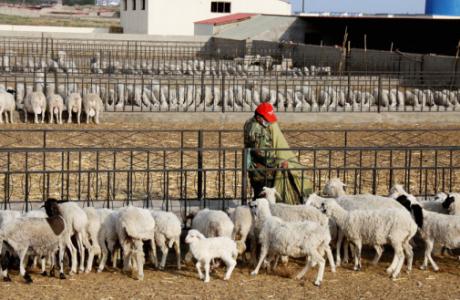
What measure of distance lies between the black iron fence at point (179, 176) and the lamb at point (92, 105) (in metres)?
4.03

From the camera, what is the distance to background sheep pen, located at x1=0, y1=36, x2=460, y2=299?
29.3 ft

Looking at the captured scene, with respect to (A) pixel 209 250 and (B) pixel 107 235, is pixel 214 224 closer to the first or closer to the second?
(A) pixel 209 250

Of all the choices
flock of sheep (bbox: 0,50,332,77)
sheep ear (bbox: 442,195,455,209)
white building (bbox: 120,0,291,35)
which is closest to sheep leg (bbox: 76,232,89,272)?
sheep ear (bbox: 442,195,455,209)

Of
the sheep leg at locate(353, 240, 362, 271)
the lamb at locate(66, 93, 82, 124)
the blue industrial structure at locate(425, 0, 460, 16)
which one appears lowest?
the sheep leg at locate(353, 240, 362, 271)

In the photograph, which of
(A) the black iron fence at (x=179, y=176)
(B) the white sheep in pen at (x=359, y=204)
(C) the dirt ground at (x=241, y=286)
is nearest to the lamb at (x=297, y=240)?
(C) the dirt ground at (x=241, y=286)

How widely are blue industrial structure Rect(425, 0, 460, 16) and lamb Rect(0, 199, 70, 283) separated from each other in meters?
39.3

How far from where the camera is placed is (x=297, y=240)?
881 centimetres

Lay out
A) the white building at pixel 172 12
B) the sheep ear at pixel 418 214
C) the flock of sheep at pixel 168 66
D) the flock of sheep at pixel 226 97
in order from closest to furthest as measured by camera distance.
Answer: the sheep ear at pixel 418 214 < the flock of sheep at pixel 226 97 < the flock of sheep at pixel 168 66 < the white building at pixel 172 12

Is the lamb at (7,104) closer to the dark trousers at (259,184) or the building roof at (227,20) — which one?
the dark trousers at (259,184)

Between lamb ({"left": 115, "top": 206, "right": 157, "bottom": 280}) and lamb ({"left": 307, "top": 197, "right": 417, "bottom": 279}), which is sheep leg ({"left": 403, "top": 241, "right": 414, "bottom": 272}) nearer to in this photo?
lamb ({"left": 307, "top": 197, "right": 417, "bottom": 279})

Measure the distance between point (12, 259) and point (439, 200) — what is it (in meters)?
4.64

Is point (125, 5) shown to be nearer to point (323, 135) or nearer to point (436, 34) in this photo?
point (436, 34)

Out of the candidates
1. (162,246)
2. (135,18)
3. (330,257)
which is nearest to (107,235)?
(162,246)

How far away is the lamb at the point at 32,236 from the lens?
8734 mm
